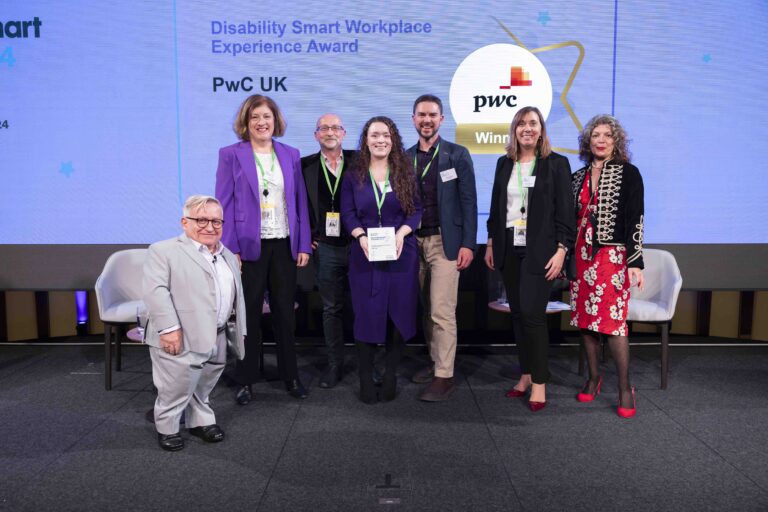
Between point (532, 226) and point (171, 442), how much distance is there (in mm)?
1888

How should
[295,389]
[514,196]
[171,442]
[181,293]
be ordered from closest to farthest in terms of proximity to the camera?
[181,293] < [171,442] < [514,196] < [295,389]

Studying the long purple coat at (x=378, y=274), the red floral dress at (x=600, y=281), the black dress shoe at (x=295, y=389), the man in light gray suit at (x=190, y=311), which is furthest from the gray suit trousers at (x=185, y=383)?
the red floral dress at (x=600, y=281)

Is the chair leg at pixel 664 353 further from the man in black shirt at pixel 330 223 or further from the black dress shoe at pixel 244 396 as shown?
the black dress shoe at pixel 244 396

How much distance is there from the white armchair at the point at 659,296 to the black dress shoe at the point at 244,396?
2133 millimetres

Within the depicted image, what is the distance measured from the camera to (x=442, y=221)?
10.1 ft

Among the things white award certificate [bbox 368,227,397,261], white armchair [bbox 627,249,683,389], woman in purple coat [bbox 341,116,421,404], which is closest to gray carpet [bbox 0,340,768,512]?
white armchair [bbox 627,249,683,389]

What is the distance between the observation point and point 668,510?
6.57 ft

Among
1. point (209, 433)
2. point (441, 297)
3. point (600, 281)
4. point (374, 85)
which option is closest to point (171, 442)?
point (209, 433)

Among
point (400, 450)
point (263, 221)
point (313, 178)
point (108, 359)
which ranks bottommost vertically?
point (400, 450)

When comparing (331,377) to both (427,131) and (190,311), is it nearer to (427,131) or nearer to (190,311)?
(190,311)

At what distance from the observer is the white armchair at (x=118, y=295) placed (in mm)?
3344

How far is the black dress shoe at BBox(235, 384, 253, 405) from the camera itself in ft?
10.1

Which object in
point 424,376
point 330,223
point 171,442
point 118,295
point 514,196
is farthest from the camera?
point 118,295

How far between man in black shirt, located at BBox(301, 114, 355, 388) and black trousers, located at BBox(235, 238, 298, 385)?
0.30 m
